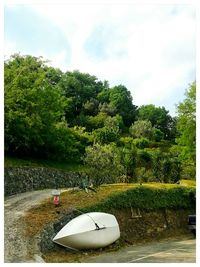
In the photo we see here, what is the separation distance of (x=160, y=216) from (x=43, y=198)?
229 inches

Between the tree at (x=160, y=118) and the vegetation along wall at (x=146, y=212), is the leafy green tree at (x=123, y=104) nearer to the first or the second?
the tree at (x=160, y=118)

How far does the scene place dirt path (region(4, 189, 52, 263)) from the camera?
39.8 ft

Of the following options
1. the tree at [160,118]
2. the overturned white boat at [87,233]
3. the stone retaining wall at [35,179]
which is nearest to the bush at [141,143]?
the tree at [160,118]

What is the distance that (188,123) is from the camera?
28.9 meters

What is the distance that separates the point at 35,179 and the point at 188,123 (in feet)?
37.7

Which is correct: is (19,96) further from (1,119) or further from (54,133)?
(1,119)

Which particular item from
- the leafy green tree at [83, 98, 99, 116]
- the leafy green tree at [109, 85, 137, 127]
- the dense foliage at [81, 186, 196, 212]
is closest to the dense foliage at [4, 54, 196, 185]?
the dense foliage at [81, 186, 196, 212]

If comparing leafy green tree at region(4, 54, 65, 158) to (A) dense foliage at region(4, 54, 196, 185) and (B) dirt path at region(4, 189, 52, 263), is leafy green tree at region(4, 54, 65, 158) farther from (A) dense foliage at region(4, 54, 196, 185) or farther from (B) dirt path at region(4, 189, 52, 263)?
(B) dirt path at region(4, 189, 52, 263)

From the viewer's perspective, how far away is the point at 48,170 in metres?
24.2

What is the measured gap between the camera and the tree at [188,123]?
93.1ft

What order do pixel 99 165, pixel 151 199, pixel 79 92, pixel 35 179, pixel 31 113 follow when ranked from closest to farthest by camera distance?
pixel 151 199 < pixel 99 165 < pixel 35 179 < pixel 31 113 < pixel 79 92

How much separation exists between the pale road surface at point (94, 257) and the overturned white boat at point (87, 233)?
53 centimetres

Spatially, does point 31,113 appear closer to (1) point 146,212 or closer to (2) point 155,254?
(1) point 146,212

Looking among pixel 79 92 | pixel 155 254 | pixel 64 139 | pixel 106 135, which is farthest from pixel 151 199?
pixel 79 92
